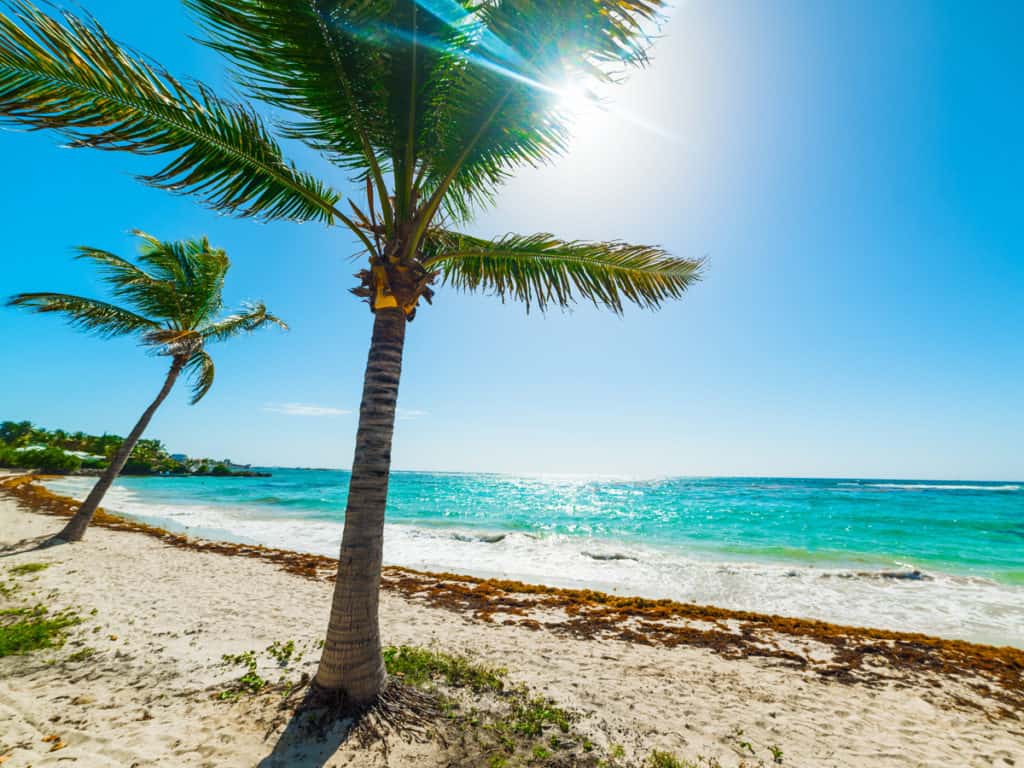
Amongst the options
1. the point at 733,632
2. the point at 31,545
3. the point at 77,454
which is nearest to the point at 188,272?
the point at 31,545

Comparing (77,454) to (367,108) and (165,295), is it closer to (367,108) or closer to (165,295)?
(165,295)

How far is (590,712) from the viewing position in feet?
13.4

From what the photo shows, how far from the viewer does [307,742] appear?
126 inches

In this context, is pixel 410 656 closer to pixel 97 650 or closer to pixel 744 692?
pixel 97 650

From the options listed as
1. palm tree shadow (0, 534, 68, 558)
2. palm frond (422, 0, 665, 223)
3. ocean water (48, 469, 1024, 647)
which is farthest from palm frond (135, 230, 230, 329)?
palm frond (422, 0, 665, 223)

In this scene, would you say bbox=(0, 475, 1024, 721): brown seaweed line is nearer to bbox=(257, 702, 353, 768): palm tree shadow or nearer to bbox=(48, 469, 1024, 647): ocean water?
bbox=(48, 469, 1024, 647): ocean water

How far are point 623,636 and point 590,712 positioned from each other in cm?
314

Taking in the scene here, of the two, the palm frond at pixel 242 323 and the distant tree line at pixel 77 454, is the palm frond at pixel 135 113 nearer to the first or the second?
the palm frond at pixel 242 323

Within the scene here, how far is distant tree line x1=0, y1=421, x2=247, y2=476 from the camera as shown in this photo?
3819cm

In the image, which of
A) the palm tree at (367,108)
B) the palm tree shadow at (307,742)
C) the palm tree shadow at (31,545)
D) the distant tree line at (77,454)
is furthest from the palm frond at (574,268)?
the distant tree line at (77,454)

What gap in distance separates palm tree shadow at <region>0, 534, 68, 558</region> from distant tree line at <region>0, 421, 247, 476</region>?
40112 mm

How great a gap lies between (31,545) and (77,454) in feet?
158

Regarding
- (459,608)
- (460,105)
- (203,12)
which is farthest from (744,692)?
(203,12)

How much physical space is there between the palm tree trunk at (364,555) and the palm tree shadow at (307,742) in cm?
19
